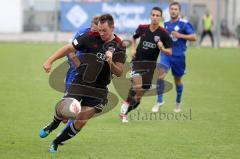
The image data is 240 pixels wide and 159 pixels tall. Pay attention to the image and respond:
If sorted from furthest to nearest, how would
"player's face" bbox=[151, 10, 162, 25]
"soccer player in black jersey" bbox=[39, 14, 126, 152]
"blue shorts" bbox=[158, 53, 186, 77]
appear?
"blue shorts" bbox=[158, 53, 186, 77] → "player's face" bbox=[151, 10, 162, 25] → "soccer player in black jersey" bbox=[39, 14, 126, 152]

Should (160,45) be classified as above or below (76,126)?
above

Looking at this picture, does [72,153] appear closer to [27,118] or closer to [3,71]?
[27,118]

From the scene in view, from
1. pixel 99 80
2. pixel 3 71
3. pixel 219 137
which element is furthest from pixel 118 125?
pixel 3 71

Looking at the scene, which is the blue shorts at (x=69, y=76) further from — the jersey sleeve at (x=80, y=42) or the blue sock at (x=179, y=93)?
the blue sock at (x=179, y=93)

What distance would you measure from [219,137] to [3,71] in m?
12.5

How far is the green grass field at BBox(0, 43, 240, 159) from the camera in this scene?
32.6 feet

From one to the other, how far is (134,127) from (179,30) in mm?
3443

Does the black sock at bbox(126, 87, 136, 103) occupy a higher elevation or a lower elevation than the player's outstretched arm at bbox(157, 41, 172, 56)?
lower

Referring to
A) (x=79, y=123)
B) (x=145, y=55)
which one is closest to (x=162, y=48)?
(x=145, y=55)

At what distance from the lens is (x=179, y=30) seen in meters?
15.1

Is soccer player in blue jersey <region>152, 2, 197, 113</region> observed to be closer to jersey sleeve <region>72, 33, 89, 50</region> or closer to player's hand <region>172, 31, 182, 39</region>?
player's hand <region>172, 31, 182, 39</region>

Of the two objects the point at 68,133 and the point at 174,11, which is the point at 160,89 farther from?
the point at 68,133

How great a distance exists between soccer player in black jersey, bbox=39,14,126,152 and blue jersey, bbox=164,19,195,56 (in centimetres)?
547

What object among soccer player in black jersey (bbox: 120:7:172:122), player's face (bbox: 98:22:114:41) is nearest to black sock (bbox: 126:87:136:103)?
soccer player in black jersey (bbox: 120:7:172:122)
